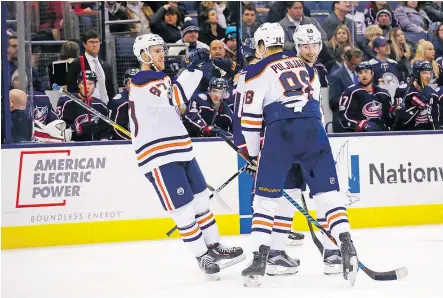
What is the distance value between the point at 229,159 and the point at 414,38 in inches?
112

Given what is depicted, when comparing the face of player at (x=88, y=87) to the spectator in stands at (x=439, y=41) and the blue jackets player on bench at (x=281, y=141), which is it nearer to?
the blue jackets player on bench at (x=281, y=141)

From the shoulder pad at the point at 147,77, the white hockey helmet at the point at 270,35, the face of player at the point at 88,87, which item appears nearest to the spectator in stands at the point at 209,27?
the face of player at the point at 88,87

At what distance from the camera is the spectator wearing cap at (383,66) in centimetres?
750

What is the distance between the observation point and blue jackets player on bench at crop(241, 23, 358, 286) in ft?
13.7

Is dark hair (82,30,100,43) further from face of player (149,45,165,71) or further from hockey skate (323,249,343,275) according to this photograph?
hockey skate (323,249,343,275)

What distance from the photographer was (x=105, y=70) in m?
6.73

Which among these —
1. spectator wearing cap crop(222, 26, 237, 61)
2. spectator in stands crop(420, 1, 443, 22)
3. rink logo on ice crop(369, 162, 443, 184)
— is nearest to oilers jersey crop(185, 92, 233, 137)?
spectator wearing cap crop(222, 26, 237, 61)

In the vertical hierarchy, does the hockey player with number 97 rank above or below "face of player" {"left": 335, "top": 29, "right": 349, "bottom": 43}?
below

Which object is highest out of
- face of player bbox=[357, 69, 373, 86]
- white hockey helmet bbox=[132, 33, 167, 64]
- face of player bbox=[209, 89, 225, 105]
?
white hockey helmet bbox=[132, 33, 167, 64]

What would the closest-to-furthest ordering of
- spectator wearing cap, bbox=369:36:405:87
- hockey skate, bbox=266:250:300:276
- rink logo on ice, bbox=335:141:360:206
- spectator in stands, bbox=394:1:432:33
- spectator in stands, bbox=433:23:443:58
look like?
hockey skate, bbox=266:250:300:276 < rink logo on ice, bbox=335:141:360:206 < spectator wearing cap, bbox=369:36:405:87 < spectator in stands, bbox=433:23:443:58 < spectator in stands, bbox=394:1:432:33

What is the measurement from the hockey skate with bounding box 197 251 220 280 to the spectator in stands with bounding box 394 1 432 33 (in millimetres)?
4382

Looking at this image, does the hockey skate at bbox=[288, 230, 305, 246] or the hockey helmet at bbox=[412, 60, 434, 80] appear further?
the hockey helmet at bbox=[412, 60, 434, 80]

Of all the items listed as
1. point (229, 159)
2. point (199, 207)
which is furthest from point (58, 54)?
point (199, 207)

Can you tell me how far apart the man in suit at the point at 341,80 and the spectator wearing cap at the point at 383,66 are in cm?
35
